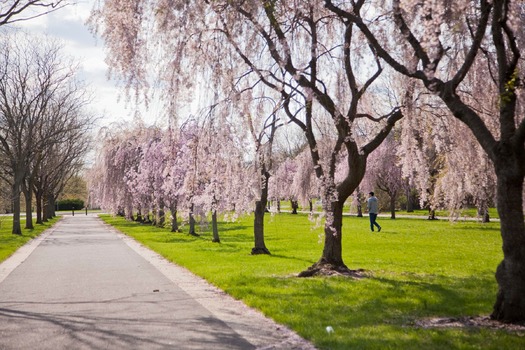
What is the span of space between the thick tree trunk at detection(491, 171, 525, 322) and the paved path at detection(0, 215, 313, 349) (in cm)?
272

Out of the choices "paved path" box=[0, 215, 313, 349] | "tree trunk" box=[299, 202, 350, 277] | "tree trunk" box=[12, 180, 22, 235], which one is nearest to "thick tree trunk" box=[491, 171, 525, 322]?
"paved path" box=[0, 215, 313, 349]

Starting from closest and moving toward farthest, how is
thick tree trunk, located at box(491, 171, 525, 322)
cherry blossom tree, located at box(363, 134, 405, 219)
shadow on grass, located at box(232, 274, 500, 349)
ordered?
shadow on grass, located at box(232, 274, 500, 349) < thick tree trunk, located at box(491, 171, 525, 322) < cherry blossom tree, located at box(363, 134, 405, 219)

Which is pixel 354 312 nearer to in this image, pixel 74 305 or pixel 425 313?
pixel 425 313

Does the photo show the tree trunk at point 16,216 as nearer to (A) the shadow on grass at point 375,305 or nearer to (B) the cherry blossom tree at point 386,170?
(A) the shadow on grass at point 375,305

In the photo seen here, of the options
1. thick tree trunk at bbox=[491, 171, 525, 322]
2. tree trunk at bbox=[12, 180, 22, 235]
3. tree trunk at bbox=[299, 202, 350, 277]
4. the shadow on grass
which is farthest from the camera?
tree trunk at bbox=[12, 180, 22, 235]

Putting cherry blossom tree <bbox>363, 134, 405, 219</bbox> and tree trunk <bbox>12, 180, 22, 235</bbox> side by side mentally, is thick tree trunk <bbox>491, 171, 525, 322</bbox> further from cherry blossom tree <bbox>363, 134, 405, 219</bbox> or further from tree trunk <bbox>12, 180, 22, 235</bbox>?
cherry blossom tree <bbox>363, 134, 405, 219</bbox>

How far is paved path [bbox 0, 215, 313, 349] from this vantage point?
611 centimetres

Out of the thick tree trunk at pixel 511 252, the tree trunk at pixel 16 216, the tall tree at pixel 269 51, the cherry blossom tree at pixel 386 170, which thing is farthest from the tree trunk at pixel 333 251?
the cherry blossom tree at pixel 386 170

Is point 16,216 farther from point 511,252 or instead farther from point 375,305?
point 511,252

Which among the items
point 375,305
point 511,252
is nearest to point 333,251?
point 375,305

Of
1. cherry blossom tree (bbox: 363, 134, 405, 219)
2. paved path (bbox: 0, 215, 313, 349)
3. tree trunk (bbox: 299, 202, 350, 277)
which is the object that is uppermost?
cherry blossom tree (bbox: 363, 134, 405, 219)

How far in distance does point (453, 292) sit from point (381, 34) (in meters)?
4.92

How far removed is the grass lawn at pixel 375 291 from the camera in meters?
6.06

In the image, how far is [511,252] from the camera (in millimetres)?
6738
